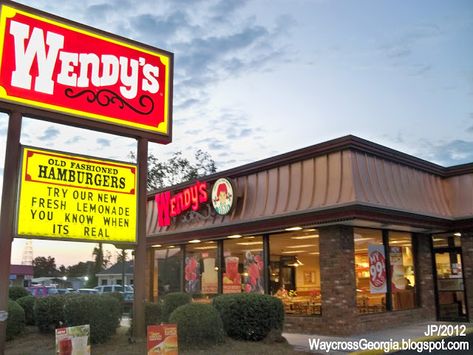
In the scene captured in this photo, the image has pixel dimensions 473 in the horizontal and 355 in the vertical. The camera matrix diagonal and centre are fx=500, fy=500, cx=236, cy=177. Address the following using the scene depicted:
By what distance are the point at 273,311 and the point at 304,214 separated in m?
3.57

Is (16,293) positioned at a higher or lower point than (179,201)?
lower

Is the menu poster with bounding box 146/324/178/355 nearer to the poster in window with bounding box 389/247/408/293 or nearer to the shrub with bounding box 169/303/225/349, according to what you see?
the shrub with bounding box 169/303/225/349

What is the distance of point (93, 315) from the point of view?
38.5ft

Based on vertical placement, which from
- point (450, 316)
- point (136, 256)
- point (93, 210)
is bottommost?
point (450, 316)

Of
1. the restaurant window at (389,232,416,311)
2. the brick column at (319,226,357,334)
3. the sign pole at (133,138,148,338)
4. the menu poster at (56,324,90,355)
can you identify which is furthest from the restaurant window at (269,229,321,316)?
the menu poster at (56,324,90,355)

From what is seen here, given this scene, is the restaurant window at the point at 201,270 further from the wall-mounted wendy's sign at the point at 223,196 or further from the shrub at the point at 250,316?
the shrub at the point at 250,316

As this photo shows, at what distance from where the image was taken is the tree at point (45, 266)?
134250 millimetres

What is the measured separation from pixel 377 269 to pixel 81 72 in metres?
10.7

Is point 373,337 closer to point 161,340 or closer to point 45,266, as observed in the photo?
point 161,340

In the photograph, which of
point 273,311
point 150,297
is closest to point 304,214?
point 273,311

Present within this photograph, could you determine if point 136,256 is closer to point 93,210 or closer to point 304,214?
point 93,210

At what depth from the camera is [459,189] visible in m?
18.5

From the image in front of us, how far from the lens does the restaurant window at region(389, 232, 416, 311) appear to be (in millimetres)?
16781

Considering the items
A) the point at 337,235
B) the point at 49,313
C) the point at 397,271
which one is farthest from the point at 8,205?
the point at 397,271
